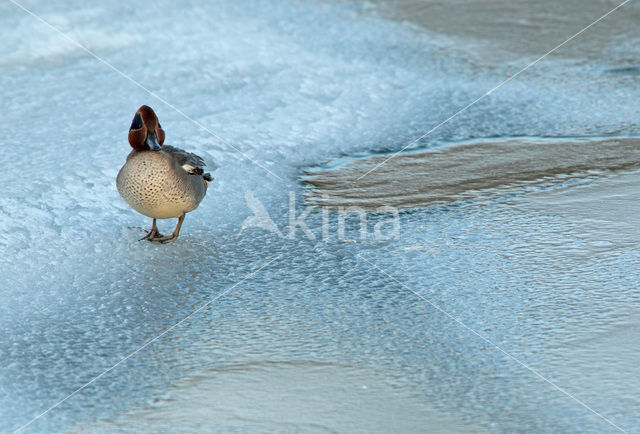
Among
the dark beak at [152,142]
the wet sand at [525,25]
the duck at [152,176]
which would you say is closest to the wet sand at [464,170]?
the duck at [152,176]

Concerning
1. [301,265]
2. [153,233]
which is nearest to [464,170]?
[301,265]

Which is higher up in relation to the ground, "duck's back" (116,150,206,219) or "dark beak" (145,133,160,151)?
"dark beak" (145,133,160,151)

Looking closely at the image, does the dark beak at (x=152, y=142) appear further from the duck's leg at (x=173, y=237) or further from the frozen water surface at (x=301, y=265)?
the frozen water surface at (x=301, y=265)

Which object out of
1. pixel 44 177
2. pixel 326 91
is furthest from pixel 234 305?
pixel 326 91

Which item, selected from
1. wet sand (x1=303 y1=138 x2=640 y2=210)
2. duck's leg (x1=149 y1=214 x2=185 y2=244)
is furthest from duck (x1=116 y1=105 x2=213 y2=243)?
wet sand (x1=303 y1=138 x2=640 y2=210)

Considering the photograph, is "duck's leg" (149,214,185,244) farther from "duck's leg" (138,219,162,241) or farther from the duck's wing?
the duck's wing

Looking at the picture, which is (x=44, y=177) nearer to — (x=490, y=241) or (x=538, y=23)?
(x=490, y=241)
